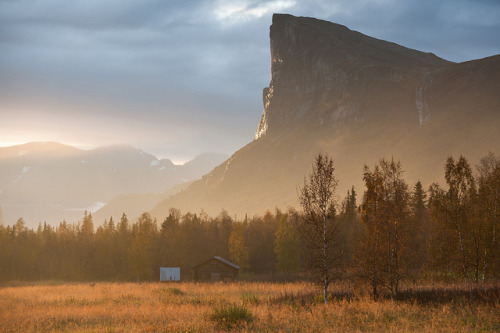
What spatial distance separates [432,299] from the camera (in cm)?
2950

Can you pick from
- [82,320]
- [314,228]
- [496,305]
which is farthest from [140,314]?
[496,305]

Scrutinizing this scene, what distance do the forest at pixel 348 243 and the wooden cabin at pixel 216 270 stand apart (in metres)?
6.00

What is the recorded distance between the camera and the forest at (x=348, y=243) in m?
31.1

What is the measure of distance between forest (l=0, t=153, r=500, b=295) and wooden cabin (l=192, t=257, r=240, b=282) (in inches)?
236

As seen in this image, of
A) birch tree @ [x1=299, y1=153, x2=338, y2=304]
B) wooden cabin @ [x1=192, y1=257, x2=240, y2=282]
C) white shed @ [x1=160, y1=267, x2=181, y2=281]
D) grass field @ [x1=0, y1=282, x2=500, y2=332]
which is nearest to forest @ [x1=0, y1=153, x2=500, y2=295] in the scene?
birch tree @ [x1=299, y1=153, x2=338, y2=304]

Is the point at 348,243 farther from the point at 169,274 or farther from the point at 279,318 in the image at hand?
the point at 279,318

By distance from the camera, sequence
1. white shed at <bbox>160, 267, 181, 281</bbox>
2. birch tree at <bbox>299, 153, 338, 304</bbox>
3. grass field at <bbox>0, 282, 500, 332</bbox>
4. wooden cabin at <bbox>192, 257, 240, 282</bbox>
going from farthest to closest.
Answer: white shed at <bbox>160, 267, 181, 281</bbox>
wooden cabin at <bbox>192, 257, 240, 282</bbox>
birch tree at <bbox>299, 153, 338, 304</bbox>
grass field at <bbox>0, 282, 500, 332</bbox>

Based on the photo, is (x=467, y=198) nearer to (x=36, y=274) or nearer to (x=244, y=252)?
(x=244, y=252)

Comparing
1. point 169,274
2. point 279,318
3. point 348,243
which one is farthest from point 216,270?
point 279,318

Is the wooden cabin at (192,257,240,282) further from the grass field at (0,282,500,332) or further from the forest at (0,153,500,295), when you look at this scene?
the grass field at (0,282,500,332)

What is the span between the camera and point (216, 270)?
6975 centimetres

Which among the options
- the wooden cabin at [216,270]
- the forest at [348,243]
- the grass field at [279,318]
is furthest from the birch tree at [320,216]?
the wooden cabin at [216,270]

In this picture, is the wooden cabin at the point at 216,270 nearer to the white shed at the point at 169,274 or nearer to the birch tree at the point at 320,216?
the white shed at the point at 169,274

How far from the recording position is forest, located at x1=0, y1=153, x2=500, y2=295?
3106 cm
